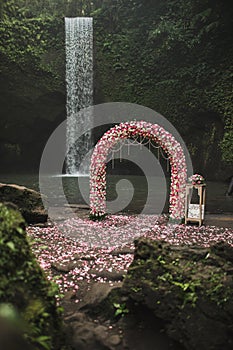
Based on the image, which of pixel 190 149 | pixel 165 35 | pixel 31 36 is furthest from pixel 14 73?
pixel 190 149

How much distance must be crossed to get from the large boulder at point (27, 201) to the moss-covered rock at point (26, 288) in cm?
516

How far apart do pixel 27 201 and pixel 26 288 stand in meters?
5.61

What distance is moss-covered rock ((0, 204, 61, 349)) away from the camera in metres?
2.78

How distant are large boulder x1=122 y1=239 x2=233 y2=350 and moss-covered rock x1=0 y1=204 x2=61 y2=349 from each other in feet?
3.54

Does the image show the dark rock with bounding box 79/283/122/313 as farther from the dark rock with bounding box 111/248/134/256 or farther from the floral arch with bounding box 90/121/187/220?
the floral arch with bounding box 90/121/187/220

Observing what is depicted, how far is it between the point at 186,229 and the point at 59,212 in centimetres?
367

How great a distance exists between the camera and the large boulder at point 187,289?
11.2 feet

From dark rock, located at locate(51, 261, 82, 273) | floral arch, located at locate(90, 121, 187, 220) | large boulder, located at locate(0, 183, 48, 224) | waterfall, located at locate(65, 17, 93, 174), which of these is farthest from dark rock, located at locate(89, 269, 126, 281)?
waterfall, located at locate(65, 17, 93, 174)

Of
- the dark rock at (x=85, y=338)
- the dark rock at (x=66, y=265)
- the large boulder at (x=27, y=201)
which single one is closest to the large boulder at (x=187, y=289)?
the dark rock at (x=85, y=338)

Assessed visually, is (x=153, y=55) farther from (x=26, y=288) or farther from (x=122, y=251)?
(x=26, y=288)

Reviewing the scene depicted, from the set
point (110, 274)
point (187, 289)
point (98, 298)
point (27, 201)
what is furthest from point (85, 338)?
point (27, 201)

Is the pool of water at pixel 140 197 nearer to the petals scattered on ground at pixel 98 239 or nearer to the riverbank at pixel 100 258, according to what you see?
the riverbank at pixel 100 258

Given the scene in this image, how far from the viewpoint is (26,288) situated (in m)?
3.00

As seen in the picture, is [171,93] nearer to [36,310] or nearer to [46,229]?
[46,229]
